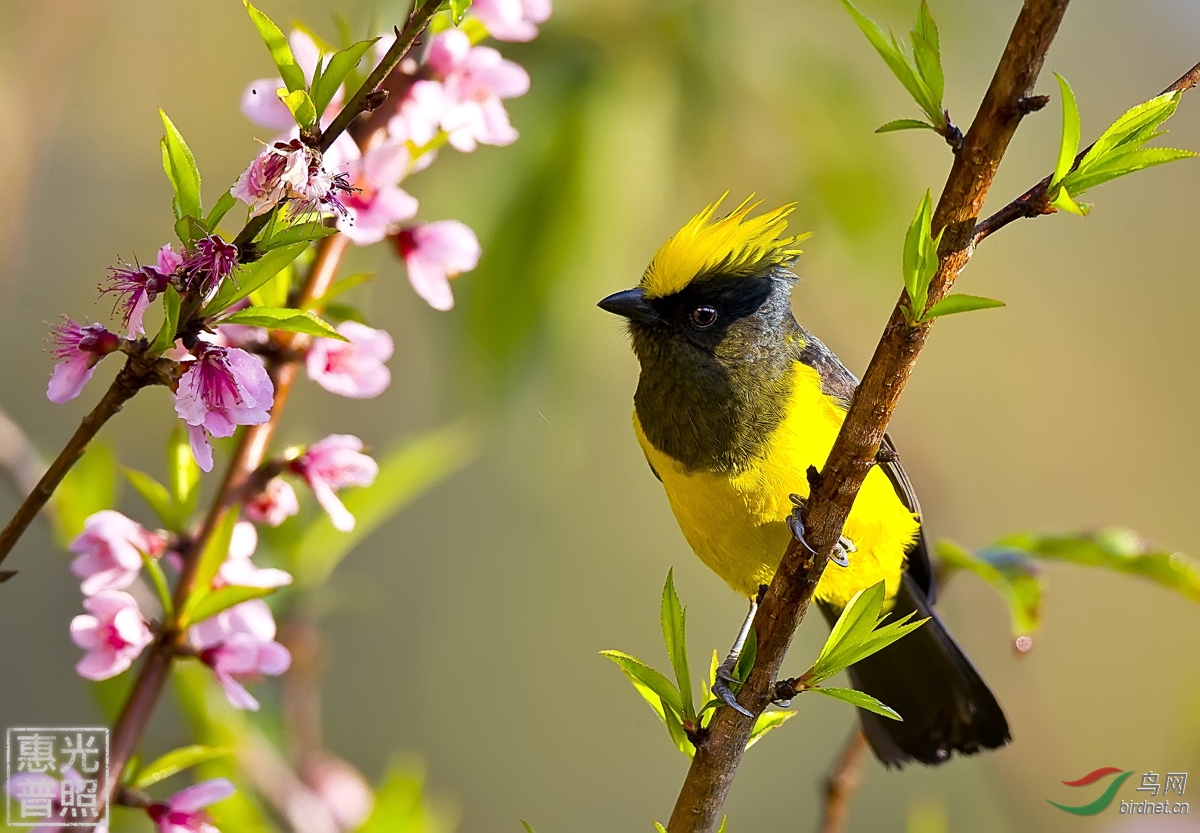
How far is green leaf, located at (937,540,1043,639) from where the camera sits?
0.97 m

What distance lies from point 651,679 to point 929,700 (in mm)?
674

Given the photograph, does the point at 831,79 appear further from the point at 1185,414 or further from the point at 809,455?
the point at 1185,414

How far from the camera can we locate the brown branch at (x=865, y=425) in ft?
1.66

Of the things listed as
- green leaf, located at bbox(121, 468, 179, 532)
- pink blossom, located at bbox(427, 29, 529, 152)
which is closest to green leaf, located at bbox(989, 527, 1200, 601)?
pink blossom, located at bbox(427, 29, 529, 152)

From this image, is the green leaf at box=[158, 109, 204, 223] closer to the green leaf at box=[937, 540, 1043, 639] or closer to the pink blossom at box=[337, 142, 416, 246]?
the pink blossom at box=[337, 142, 416, 246]

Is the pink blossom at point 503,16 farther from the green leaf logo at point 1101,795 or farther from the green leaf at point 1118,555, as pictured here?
the green leaf logo at point 1101,795

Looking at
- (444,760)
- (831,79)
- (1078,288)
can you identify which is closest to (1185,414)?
(1078,288)

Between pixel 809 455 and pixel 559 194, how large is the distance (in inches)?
14.9

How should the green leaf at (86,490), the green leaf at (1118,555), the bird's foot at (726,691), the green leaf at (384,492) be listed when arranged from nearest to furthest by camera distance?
the bird's foot at (726,691), the green leaf at (86,490), the green leaf at (1118,555), the green leaf at (384,492)

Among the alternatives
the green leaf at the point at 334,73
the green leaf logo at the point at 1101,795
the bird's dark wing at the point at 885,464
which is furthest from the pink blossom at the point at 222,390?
the green leaf logo at the point at 1101,795

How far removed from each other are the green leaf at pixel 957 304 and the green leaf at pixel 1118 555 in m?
0.60

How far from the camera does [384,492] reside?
1.12 m

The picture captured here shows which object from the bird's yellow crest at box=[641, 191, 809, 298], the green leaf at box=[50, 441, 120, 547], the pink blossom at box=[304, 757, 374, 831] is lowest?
the pink blossom at box=[304, 757, 374, 831]

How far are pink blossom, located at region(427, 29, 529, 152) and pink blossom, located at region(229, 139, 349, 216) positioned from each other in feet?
0.82
